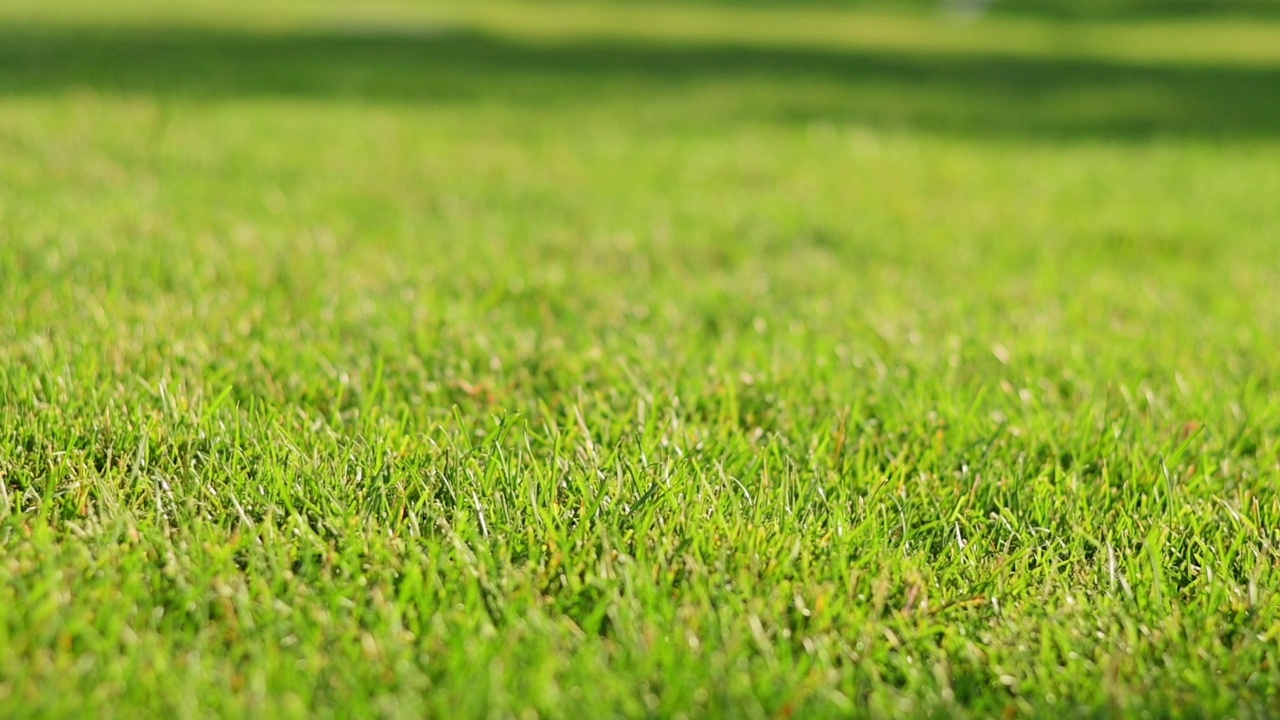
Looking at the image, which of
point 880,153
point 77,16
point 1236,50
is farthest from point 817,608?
point 1236,50

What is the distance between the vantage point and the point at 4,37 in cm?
847

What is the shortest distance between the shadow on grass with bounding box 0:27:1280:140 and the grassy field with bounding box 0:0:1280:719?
1.37 meters

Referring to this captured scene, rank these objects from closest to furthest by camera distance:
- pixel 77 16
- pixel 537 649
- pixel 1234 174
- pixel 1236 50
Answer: pixel 537 649
pixel 1234 174
pixel 77 16
pixel 1236 50

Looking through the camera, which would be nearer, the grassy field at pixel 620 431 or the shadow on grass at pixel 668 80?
the grassy field at pixel 620 431

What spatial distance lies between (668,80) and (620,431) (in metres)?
6.30

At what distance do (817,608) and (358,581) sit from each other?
60 cm

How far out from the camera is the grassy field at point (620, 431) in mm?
1475

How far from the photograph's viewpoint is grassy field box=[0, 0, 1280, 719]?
1.47 meters

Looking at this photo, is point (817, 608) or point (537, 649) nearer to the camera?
point (537, 649)

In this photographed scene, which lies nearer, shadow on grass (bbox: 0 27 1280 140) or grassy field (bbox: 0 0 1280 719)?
grassy field (bbox: 0 0 1280 719)

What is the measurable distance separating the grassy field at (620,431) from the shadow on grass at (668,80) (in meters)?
1.37

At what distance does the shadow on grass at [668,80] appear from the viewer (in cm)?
654

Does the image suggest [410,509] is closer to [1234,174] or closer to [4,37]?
[1234,174]

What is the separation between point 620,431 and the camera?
2.16 meters
